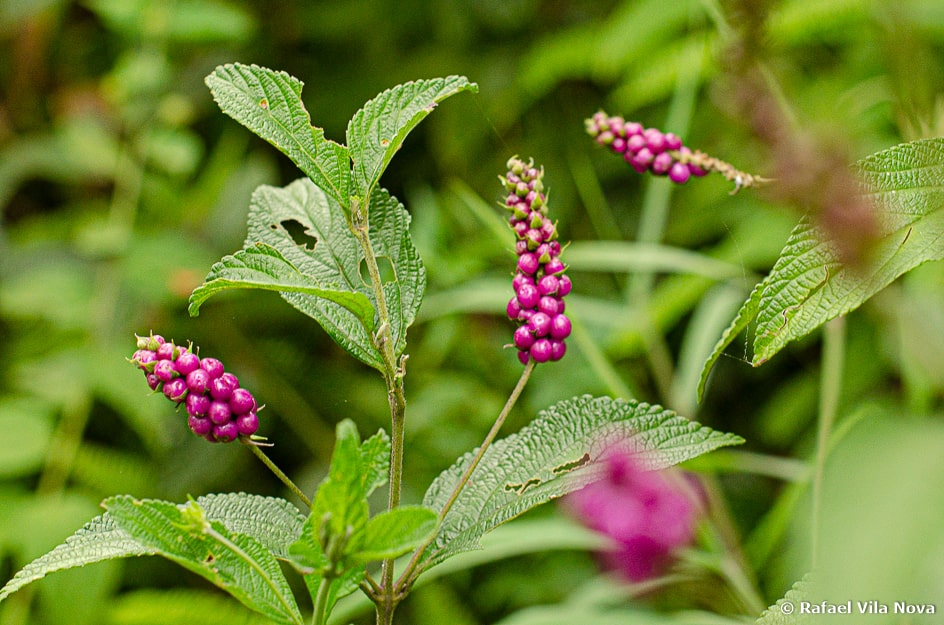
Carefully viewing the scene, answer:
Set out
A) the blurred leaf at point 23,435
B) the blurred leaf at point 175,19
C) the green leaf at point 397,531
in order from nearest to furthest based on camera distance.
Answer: the green leaf at point 397,531, the blurred leaf at point 23,435, the blurred leaf at point 175,19

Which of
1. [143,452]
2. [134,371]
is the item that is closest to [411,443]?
[134,371]

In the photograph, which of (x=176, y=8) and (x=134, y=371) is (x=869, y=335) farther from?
(x=176, y=8)

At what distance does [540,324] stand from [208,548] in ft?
0.72

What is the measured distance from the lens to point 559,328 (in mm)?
497

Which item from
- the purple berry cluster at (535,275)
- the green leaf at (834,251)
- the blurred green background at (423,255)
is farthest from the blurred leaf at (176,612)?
the green leaf at (834,251)

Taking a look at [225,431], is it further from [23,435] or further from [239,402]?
[23,435]

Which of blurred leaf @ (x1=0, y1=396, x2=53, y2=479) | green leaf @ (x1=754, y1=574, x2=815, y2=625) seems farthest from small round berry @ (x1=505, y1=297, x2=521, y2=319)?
blurred leaf @ (x1=0, y1=396, x2=53, y2=479)

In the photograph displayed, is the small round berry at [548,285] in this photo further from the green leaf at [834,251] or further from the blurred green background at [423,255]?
the blurred green background at [423,255]

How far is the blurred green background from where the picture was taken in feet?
4.05

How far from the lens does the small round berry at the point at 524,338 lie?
0.50 metres

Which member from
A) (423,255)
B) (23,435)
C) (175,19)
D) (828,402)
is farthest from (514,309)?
(175,19)

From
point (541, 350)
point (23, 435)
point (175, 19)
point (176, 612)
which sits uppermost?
point (175, 19)

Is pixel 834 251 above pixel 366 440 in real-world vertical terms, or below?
above

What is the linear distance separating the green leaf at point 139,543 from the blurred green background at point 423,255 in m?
0.41
